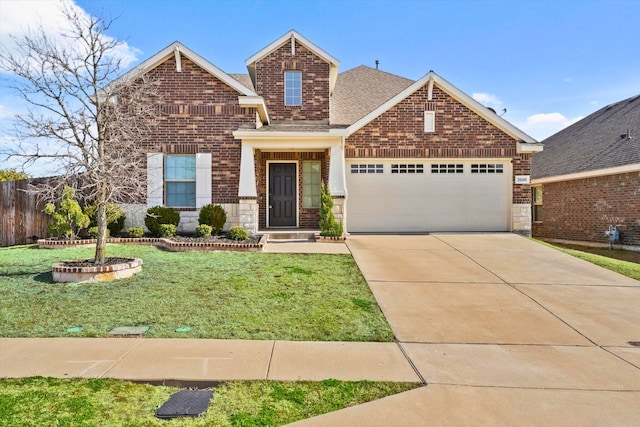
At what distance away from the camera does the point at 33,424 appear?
310 centimetres

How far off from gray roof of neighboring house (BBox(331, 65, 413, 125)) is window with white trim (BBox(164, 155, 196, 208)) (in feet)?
19.3

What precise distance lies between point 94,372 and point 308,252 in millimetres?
6421

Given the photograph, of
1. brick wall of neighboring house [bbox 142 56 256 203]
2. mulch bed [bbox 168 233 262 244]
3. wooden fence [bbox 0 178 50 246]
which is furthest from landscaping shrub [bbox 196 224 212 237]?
wooden fence [bbox 0 178 50 246]

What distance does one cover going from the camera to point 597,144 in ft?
57.2

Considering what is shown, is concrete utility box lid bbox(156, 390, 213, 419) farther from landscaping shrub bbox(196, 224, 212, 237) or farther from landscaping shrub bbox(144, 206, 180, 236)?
landscaping shrub bbox(144, 206, 180, 236)

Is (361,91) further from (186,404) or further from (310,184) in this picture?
(186,404)

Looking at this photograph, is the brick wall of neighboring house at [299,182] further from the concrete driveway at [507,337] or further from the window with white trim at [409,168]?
the concrete driveway at [507,337]

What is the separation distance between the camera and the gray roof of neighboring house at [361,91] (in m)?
16.8

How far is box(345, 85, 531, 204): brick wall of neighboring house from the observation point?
14.0 meters

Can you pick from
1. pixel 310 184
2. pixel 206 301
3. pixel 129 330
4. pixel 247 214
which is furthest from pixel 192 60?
pixel 129 330

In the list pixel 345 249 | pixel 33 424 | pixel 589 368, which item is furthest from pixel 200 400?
pixel 345 249

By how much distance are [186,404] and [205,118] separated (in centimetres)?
1053

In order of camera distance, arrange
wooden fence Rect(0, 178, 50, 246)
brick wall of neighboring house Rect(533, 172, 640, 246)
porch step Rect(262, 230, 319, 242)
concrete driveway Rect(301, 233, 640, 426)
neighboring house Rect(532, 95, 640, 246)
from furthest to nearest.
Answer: neighboring house Rect(532, 95, 640, 246)
brick wall of neighboring house Rect(533, 172, 640, 246)
porch step Rect(262, 230, 319, 242)
wooden fence Rect(0, 178, 50, 246)
concrete driveway Rect(301, 233, 640, 426)

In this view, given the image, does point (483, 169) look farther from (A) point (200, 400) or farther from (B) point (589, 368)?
(A) point (200, 400)
